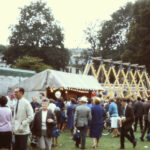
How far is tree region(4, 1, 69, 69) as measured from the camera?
57.8 m

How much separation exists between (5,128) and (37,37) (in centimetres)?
5018

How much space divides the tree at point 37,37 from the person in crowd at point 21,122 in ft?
161

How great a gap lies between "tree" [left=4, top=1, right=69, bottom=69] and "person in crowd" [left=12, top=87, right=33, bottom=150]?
4906cm

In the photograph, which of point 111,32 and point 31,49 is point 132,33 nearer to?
point 111,32

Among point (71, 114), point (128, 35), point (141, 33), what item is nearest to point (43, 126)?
point (71, 114)

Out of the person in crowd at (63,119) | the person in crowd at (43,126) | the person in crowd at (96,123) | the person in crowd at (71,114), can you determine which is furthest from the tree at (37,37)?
Result: the person in crowd at (43,126)

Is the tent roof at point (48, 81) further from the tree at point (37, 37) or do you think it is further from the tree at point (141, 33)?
the tree at point (37, 37)

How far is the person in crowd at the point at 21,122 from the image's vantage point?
26.9 ft

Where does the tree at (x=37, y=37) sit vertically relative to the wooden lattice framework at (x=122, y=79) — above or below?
above

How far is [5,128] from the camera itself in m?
8.30

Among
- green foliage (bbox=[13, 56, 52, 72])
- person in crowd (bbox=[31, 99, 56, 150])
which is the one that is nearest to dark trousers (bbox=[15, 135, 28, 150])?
person in crowd (bbox=[31, 99, 56, 150])

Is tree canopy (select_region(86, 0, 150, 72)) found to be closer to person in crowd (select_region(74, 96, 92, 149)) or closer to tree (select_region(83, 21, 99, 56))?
tree (select_region(83, 21, 99, 56))

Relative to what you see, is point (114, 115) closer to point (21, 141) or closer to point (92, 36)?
point (21, 141)

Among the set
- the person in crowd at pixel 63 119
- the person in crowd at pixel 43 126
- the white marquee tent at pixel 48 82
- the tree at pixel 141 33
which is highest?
the tree at pixel 141 33
